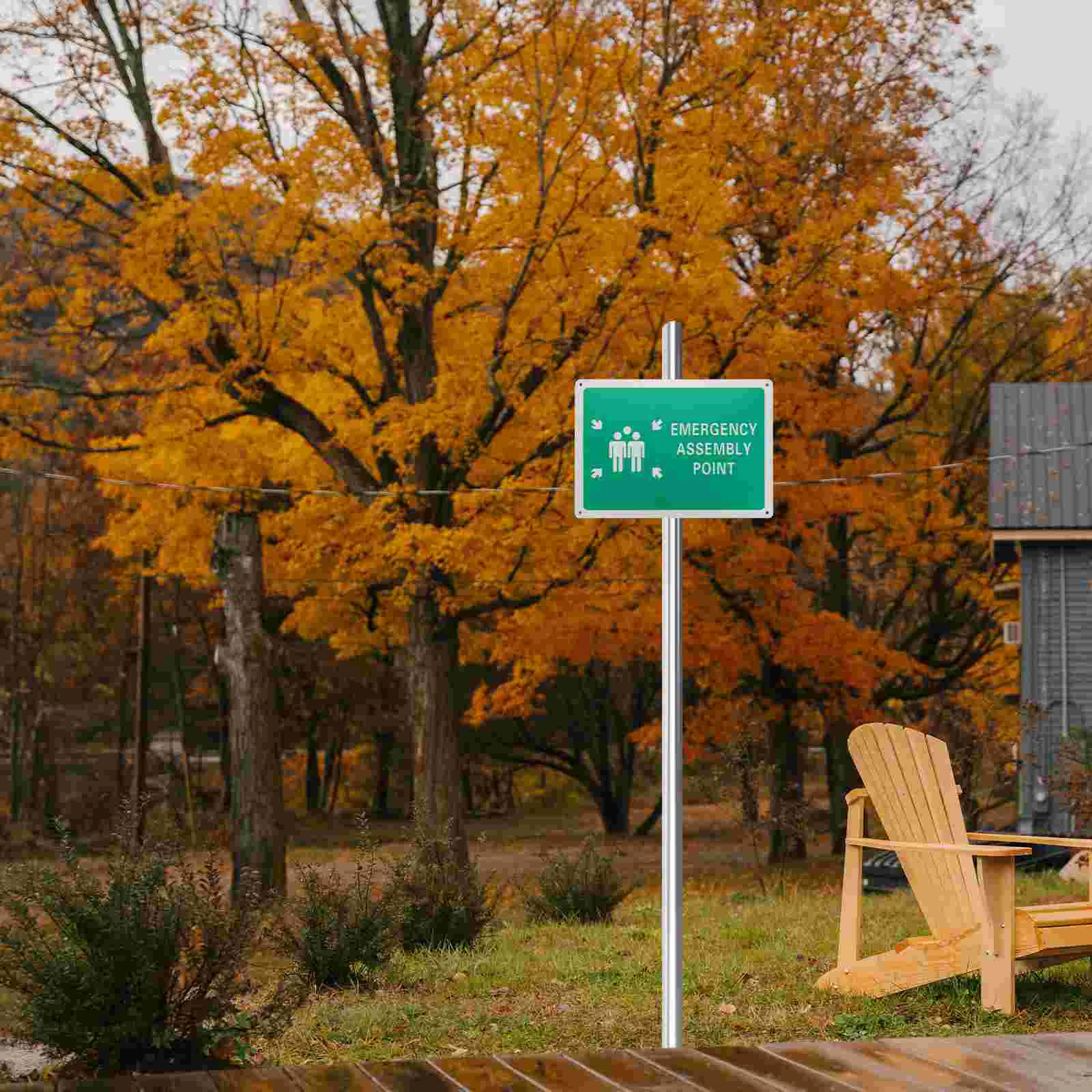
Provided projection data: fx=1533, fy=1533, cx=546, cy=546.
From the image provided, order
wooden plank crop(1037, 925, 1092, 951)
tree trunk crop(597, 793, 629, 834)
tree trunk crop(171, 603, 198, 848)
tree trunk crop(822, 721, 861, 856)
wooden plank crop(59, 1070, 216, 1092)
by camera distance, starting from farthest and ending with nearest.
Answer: tree trunk crop(171, 603, 198, 848) < tree trunk crop(597, 793, 629, 834) < tree trunk crop(822, 721, 861, 856) < wooden plank crop(1037, 925, 1092, 951) < wooden plank crop(59, 1070, 216, 1092)

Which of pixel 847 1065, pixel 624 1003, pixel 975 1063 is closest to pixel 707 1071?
pixel 847 1065

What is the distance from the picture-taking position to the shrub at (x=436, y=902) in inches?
315

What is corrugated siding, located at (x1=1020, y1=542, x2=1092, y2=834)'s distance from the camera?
17984mm

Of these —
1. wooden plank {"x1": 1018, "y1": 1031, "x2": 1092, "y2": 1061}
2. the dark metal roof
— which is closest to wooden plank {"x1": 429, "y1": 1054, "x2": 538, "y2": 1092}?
wooden plank {"x1": 1018, "y1": 1031, "x2": 1092, "y2": 1061}

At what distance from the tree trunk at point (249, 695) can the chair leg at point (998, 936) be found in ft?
38.6

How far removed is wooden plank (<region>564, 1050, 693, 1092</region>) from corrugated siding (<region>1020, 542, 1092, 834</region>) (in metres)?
14.3

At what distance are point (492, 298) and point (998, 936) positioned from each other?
1199 centimetres

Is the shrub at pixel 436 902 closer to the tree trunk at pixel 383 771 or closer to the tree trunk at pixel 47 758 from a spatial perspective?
the tree trunk at pixel 47 758

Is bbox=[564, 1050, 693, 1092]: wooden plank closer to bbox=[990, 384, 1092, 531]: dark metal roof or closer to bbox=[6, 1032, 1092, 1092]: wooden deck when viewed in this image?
bbox=[6, 1032, 1092, 1092]: wooden deck

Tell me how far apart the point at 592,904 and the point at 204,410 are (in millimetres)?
9512

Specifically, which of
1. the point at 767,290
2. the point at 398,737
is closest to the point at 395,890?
the point at 767,290

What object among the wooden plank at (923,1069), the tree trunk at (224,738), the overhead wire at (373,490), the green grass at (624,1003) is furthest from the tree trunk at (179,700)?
the wooden plank at (923,1069)

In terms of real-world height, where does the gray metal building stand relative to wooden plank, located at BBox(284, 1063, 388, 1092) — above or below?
above

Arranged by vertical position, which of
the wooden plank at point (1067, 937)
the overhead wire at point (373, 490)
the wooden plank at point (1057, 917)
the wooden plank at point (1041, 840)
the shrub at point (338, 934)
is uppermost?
the overhead wire at point (373, 490)
